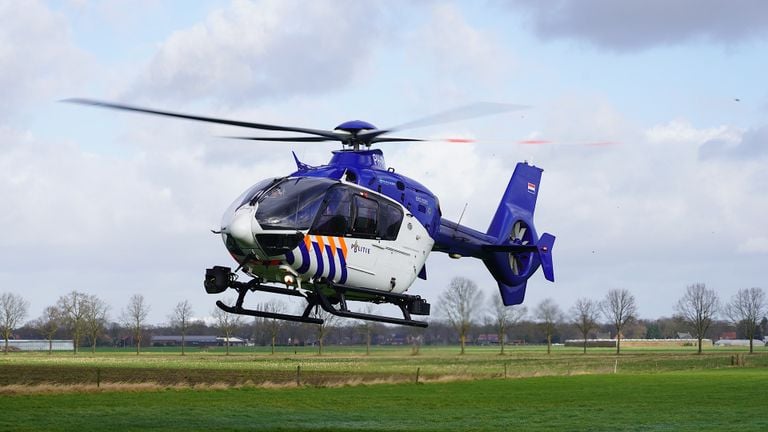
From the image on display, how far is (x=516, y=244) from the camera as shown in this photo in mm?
29141

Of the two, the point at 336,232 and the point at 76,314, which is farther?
the point at 76,314

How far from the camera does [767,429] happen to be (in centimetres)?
3372

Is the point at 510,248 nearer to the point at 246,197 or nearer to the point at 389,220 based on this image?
the point at 389,220

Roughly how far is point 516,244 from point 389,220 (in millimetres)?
7099

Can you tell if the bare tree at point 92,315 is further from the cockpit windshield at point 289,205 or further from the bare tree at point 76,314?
the cockpit windshield at point 289,205

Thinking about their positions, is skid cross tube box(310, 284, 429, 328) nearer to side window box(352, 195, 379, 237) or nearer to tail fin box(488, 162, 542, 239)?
side window box(352, 195, 379, 237)

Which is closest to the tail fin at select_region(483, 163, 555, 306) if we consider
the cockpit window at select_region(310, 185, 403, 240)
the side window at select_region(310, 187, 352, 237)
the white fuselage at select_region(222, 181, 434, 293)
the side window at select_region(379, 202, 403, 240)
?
the white fuselage at select_region(222, 181, 434, 293)

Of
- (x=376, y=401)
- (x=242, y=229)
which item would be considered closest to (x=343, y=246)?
(x=242, y=229)

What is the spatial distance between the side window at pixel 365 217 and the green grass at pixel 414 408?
13381 mm

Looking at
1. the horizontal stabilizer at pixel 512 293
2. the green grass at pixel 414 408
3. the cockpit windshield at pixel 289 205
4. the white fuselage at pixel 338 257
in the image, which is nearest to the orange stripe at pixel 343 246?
the white fuselage at pixel 338 257

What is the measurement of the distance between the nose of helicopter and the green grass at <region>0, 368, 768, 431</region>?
578 inches

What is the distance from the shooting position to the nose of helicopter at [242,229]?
2067 cm

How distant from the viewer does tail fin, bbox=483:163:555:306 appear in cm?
2806

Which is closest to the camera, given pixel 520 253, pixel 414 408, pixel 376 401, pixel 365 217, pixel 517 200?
pixel 365 217
